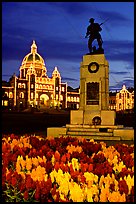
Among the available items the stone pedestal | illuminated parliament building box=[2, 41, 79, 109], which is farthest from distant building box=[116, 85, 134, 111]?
the stone pedestal

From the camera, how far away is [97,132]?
631 inches

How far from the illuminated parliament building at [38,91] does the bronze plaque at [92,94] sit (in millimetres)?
108002

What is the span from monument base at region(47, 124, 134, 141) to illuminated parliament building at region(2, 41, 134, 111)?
355 feet

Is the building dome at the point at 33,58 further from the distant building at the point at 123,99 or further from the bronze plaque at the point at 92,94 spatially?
the bronze plaque at the point at 92,94

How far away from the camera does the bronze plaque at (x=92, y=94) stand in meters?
17.0

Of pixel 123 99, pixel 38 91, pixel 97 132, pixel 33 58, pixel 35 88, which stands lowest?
pixel 97 132

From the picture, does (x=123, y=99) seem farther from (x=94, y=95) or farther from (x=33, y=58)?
(x=94, y=95)

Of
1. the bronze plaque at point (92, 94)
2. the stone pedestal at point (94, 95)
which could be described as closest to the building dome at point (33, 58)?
the stone pedestal at point (94, 95)

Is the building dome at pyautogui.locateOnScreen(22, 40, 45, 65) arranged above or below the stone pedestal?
above

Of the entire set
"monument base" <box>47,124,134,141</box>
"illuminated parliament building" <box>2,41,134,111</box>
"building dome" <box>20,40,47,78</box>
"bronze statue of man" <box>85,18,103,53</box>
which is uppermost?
"building dome" <box>20,40,47,78</box>

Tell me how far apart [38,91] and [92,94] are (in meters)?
119

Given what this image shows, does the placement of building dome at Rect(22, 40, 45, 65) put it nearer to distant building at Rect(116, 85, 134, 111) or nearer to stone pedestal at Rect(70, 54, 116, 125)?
distant building at Rect(116, 85, 134, 111)

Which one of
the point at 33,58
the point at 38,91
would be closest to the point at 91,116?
the point at 38,91

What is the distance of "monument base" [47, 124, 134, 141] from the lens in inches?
610
